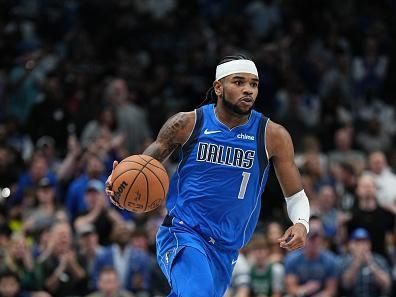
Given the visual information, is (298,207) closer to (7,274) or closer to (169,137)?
(169,137)

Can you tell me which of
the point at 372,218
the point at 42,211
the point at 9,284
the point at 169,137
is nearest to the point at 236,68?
the point at 169,137

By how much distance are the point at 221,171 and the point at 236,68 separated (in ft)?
2.86

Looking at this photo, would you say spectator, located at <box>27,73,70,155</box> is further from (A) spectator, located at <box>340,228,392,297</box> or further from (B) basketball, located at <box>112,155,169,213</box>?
(B) basketball, located at <box>112,155,169,213</box>

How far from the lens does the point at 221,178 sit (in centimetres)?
877

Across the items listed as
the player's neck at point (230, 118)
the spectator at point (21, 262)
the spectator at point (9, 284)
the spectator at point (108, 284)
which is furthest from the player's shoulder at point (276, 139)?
the spectator at point (21, 262)

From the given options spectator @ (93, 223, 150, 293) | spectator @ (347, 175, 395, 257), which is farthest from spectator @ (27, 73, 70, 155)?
spectator @ (347, 175, 395, 257)

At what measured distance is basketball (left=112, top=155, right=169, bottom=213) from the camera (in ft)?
27.8

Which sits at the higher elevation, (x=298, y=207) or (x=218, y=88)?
(x=218, y=88)

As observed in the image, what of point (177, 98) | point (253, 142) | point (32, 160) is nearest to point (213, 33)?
point (177, 98)

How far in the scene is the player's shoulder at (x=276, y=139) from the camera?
349 inches

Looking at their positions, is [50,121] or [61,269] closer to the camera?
[61,269]

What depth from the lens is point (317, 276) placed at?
1384 centimetres

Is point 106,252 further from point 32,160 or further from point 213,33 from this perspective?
point 213,33

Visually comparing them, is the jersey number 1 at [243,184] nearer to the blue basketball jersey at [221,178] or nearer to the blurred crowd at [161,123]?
the blue basketball jersey at [221,178]
